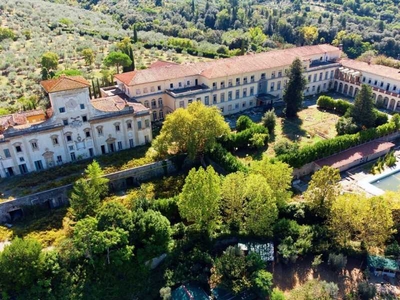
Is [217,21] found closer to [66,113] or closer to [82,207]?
[66,113]


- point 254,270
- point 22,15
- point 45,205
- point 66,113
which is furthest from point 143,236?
point 22,15

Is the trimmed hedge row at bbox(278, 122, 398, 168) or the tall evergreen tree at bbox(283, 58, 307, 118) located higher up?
the tall evergreen tree at bbox(283, 58, 307, 118)

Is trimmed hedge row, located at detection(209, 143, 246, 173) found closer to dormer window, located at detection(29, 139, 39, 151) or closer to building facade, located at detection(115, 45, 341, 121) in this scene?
building facade, located at detection(115, 45, 341, 121)

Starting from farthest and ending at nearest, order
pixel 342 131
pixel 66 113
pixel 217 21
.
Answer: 1. pixel 217 21
2. pixel 342 131
3. pixel 66 113

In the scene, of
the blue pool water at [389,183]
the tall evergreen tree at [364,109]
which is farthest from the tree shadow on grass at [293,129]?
the blue pool water at [389,183]

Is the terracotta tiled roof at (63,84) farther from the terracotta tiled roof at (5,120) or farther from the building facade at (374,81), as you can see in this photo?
the building facade at (374,81)

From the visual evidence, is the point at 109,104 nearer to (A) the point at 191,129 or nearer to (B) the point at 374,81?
(A) the point at 191,129

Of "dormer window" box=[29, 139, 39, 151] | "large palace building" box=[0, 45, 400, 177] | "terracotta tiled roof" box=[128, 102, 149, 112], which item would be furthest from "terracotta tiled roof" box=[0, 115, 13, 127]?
"terracotta tiled roof" box=[128, 102, 149, 112]

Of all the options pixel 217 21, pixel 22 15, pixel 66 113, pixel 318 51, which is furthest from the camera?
pixel 217 21
